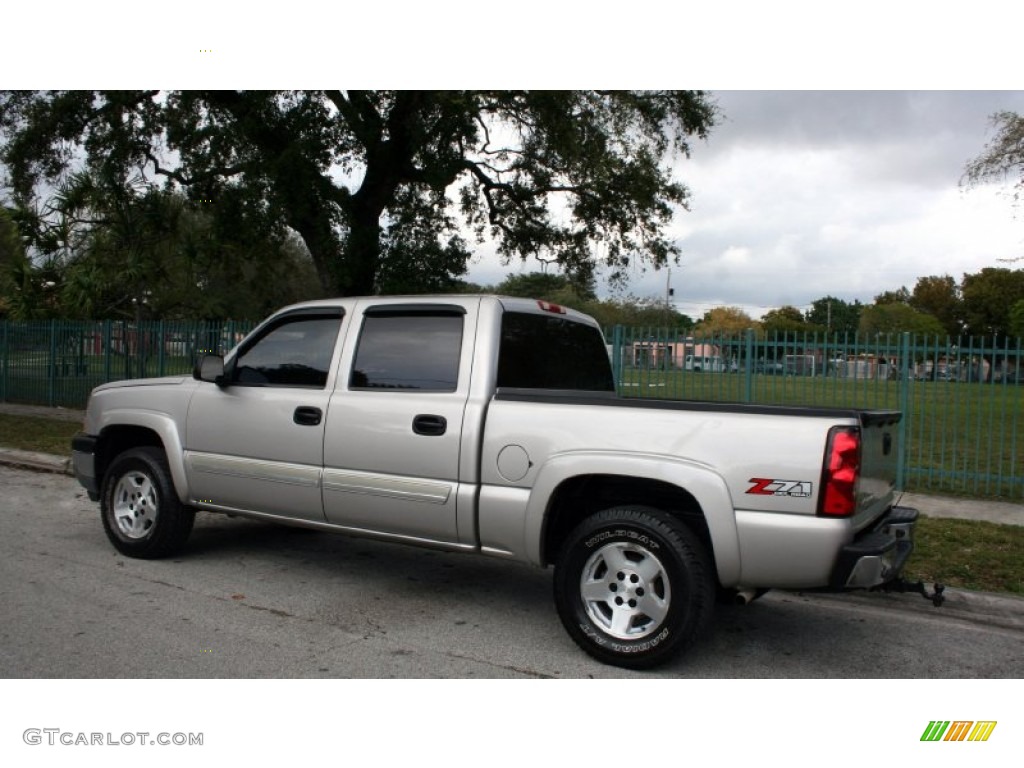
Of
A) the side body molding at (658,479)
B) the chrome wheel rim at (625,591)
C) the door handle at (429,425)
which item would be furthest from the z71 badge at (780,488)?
the door handle at (429,425)

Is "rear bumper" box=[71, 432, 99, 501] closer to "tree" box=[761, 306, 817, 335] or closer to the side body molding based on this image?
the side body molding

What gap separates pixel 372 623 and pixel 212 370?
207cm

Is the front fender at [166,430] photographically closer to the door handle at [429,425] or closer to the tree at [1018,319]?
the door handle at [429,425]

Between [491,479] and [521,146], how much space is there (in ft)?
45.3

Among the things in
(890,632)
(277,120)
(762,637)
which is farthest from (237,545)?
(277,120)

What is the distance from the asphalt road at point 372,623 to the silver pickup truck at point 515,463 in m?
0.47

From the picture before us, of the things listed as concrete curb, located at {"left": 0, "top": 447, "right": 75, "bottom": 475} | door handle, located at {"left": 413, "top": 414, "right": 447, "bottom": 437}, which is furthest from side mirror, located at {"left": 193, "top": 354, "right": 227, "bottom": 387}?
concrete curb, located at {"left": 0, "top": 447, "right": 75, "bottom": 475}

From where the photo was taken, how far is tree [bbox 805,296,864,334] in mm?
107225

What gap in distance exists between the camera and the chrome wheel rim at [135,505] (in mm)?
6242

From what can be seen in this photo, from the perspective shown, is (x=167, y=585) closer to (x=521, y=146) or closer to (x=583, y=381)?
(x=583, y=381)

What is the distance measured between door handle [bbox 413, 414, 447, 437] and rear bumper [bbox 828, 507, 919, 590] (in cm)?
219

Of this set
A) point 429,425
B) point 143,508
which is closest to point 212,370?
point 143,508

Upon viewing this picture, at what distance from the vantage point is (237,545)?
6953 mm

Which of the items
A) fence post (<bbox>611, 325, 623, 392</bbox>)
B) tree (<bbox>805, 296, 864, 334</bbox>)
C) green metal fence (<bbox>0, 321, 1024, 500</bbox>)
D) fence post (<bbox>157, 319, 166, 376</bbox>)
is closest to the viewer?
green metal fence (<bbox>0, 321, 1024, 500</bbox>)
